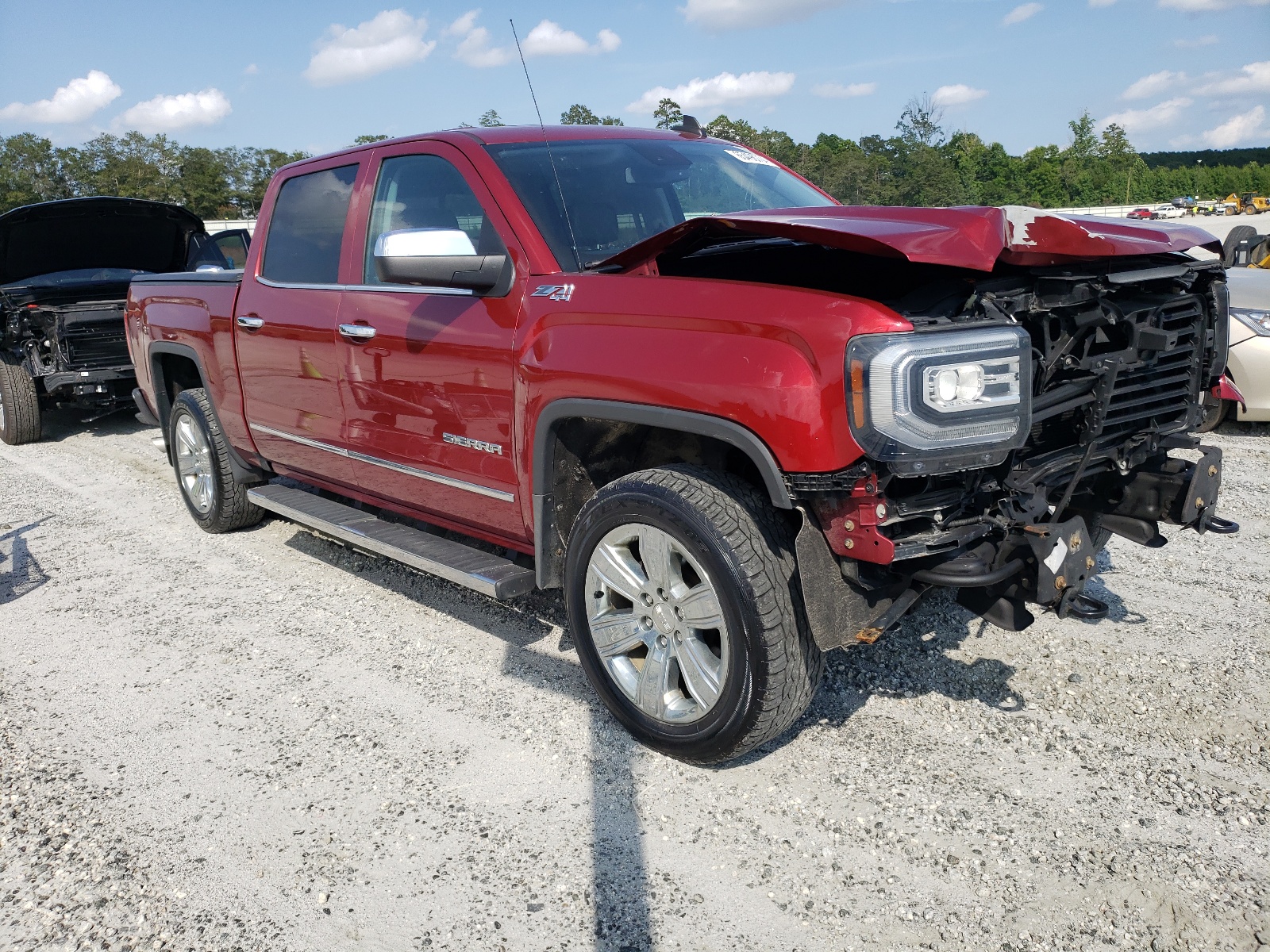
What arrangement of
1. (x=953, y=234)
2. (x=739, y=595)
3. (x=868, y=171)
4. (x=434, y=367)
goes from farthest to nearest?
1. (x=868, y=171)
2. (x=434, y=367)
3. (x=739, y=595)
4. (x=953, y=234)

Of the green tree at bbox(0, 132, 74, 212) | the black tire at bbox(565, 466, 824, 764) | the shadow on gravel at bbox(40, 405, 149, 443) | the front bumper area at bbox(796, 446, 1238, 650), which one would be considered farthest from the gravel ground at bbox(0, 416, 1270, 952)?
the green tree at bbox(0, 132, 74, 212)

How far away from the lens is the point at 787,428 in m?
2.51

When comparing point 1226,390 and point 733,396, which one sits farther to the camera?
point 1226,390

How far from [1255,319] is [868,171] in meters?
30.8

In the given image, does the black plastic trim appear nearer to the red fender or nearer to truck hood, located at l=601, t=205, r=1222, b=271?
truck hood, located at l=601, t=205, r=1222, b=271

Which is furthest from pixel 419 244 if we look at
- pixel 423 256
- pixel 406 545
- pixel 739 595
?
pixel 739 595

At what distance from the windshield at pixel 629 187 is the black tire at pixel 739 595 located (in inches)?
34.8

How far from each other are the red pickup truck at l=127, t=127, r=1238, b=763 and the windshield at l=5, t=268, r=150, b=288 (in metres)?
6.47

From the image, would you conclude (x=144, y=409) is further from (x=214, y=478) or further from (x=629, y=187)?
(x=629, y=187)

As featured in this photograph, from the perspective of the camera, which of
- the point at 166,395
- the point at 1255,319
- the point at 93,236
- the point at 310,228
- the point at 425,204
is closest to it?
the point at 425,204

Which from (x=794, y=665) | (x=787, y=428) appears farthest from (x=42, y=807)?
(x=787, y=428)

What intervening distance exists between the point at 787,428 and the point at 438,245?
1.33m

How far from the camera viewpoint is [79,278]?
31.7ft

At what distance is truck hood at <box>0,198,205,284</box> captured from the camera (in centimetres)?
911
